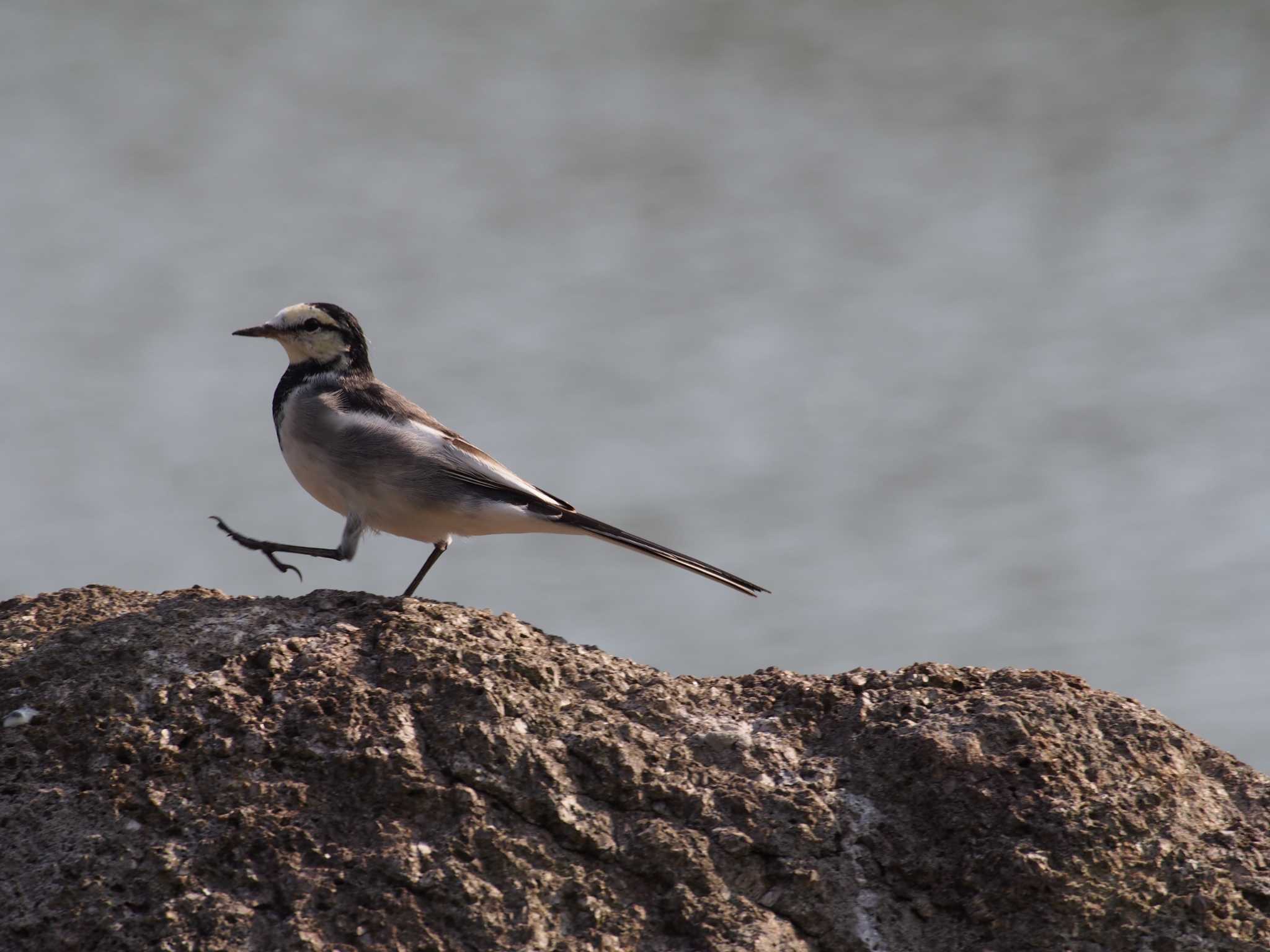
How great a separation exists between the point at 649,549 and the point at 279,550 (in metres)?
1.73

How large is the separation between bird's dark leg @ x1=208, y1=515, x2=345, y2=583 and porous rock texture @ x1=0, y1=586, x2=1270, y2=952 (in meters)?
1.54

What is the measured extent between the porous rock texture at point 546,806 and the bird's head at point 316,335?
2.76 metres

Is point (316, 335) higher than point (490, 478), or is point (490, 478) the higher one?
point (316, 335)

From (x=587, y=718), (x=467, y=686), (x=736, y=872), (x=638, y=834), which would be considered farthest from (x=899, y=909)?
(x=467, y=686)

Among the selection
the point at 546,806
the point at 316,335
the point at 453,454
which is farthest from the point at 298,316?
the point at 546,806

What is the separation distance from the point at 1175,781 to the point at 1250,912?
1.52 feet

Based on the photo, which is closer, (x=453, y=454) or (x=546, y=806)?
(x=546, y=806)

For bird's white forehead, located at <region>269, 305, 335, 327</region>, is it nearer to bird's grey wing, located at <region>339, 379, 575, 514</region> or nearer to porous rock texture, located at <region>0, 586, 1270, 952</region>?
bird's grey wing, located at <region>339, 379, 575, 514</region>

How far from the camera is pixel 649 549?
5.89 m

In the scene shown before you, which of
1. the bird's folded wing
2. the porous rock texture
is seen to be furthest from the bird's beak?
the porous rock texture

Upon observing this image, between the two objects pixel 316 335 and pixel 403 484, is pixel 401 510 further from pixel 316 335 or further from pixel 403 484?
pixel 316 335

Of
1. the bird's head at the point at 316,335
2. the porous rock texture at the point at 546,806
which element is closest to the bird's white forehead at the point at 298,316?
the bird's head at the point at 316,335

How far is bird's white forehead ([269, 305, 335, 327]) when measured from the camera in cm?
701

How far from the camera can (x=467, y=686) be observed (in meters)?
4.12
